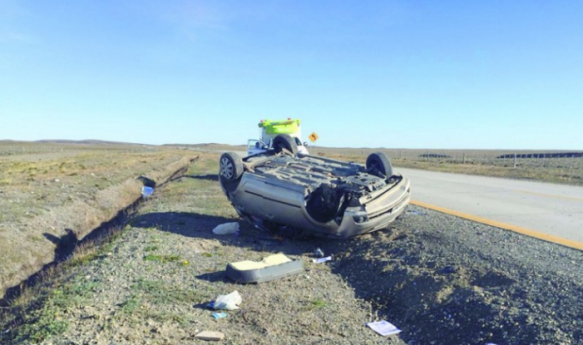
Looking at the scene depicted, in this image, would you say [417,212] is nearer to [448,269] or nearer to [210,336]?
[448,269]

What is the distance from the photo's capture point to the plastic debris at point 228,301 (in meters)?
4.91

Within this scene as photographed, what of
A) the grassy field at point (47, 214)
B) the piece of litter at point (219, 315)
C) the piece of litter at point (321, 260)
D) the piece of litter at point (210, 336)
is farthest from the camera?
the grassy field at point (47, 214)

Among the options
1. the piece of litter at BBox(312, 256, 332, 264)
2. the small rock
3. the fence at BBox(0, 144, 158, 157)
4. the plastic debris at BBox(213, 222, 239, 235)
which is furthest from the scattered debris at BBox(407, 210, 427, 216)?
the fence at BBox(0, 144, 158, 157)

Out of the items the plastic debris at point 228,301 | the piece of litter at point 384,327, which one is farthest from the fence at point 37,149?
→ the piece of litter at point 384,327

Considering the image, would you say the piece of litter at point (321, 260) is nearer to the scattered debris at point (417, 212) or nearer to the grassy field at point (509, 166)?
the scattered debris at point (417, 212)

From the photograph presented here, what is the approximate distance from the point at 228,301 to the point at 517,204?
321 inches

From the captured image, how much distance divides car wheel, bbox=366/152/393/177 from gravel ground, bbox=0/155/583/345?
1.13 m

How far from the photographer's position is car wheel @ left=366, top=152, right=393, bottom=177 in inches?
331

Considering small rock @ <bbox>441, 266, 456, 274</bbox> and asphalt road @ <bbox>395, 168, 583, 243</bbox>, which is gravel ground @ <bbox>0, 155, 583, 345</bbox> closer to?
small rock @ <bbox>441, 266, 456, 274</bbox>

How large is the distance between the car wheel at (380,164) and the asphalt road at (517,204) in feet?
7.00

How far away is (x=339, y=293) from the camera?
223 inches

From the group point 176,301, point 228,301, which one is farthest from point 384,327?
point 176,301

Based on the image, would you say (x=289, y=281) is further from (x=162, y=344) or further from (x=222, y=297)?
(x=162, y=344)

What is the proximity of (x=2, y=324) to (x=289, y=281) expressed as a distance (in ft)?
10.4
